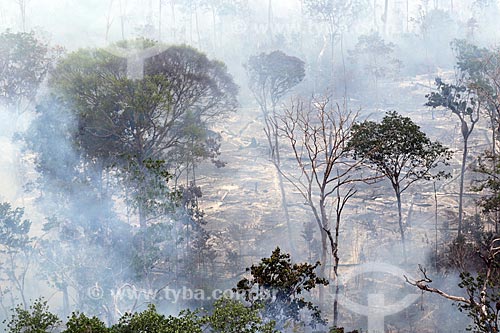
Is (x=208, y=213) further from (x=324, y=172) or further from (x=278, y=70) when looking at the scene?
(x=278, y=70)

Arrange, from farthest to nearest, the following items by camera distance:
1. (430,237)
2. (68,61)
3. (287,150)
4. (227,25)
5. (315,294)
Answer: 1. (227,25)
2. (287,150)
3. (430,237)
4. (68,61)
5. (315,294)

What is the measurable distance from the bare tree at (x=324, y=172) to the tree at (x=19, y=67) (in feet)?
53.2

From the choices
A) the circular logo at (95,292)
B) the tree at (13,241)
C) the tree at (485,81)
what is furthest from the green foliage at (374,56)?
the circular logo at (95,292)

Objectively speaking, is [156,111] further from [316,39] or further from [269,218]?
[316,39]

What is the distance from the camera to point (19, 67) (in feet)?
104

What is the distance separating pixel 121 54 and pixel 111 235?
30.2ft

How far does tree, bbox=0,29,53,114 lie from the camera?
3041 centimetres

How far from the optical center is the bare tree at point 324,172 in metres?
15.5

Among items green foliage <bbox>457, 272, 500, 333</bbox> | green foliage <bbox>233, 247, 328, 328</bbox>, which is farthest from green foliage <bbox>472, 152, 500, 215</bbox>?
green foliage <bbox>233, 247, 328, 328</bbox>

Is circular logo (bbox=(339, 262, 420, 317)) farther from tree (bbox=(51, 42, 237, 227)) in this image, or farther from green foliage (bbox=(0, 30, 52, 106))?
green foliage (bbox=(0, 30, 52, 106))

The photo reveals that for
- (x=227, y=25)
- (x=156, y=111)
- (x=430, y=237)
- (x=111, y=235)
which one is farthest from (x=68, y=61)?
(x=227, y=25)

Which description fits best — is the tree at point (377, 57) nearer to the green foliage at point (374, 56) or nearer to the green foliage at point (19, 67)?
the green foliage at point (374, 56)

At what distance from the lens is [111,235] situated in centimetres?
2145

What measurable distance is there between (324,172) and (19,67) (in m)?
21.3
